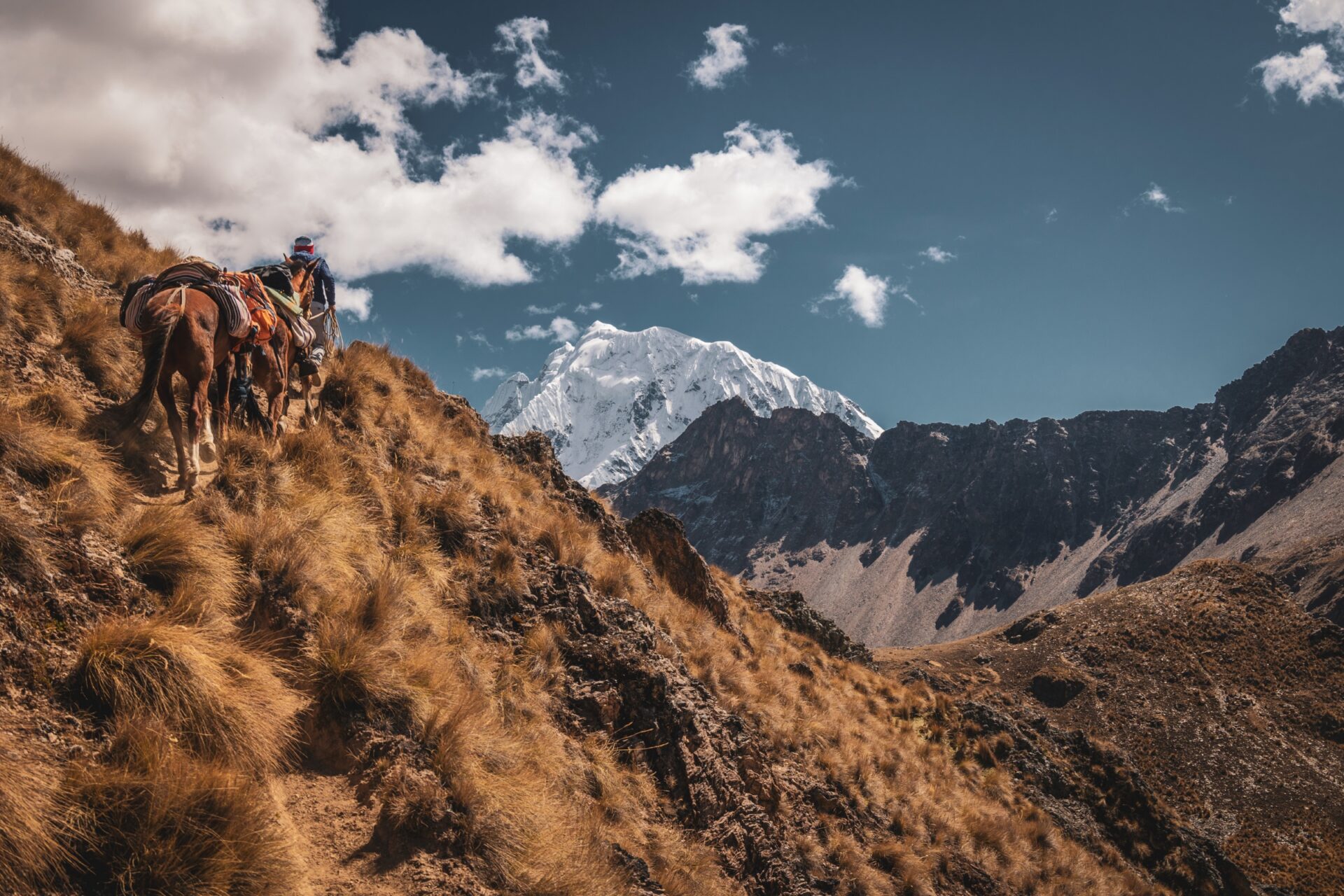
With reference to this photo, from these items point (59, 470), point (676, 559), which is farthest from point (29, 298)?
point (676, 559)

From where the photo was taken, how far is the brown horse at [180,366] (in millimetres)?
6992

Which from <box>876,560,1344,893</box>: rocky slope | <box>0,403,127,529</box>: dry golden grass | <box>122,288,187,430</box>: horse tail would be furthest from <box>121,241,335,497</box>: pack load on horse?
<box>876,560,1344,893</box>: rocky slope

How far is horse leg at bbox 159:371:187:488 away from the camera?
272 inches

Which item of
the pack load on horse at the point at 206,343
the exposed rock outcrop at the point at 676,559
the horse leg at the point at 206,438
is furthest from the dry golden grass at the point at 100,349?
the exposed rock outcrop at the point at 676,559

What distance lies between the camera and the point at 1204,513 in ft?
626

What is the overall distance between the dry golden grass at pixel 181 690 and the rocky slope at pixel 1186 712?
76.4 feet

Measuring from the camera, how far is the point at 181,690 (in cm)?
→ 444

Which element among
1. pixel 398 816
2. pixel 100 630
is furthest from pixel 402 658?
pixel 100 630

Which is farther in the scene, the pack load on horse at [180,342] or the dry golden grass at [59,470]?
the pack load on horse at [180,342]

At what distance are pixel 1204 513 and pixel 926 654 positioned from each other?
182 m

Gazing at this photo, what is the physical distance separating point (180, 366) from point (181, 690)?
4239 millimetres

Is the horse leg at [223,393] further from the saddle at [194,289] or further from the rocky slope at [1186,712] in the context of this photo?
the rocky slope at [1186,712]

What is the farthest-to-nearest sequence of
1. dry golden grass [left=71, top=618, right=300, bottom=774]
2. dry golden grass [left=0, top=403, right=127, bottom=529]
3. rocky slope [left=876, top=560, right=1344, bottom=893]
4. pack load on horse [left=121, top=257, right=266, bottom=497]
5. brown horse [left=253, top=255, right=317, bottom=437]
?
rocky slope [left=876, top=560, right=1344, bottom=893], brown horse [left=253, top=255, right=317, bottom=437], pack load on horse [left=121, top=257, right=266, bottom=497], dry golden grass [left=0, top=403, right=127, bottom=529], dry golden grass [left=71, top=618, right=300, bottom=774]

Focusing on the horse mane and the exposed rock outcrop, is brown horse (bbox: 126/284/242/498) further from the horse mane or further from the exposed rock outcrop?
the exposed rock outcrop
